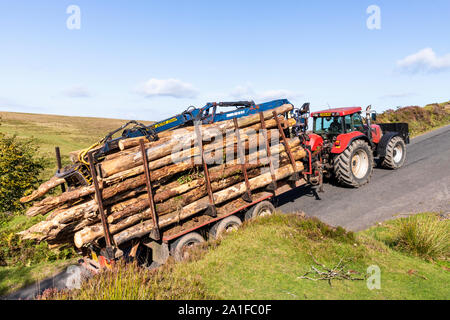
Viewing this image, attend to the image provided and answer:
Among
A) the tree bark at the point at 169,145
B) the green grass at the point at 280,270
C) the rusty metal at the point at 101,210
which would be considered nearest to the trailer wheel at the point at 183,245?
the green grass at the point at 280,270

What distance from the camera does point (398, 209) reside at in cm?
919

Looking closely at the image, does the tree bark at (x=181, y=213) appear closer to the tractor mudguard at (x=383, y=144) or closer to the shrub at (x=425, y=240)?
the shrub at (x=425, y=240)

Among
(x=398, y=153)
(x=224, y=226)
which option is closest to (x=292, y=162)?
(x=224, y=226)

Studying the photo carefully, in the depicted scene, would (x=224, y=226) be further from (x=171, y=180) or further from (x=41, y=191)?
(x=41, y=191)

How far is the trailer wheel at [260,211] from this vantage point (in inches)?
325

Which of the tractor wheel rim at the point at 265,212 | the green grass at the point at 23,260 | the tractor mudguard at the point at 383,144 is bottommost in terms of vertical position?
the green grass at the point at 23,260

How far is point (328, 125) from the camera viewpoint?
12320mm

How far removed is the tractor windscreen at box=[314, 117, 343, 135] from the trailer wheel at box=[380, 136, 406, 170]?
3186mm

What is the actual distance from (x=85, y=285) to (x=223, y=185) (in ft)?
13.4

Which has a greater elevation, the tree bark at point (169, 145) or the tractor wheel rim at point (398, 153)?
the tree bark at point (169, 145)

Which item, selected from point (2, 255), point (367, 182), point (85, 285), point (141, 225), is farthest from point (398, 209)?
point (2, 255)

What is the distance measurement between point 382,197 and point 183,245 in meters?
7.71

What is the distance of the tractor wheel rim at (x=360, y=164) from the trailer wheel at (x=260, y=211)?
541 cm

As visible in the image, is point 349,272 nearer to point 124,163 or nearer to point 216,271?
point 216,271
